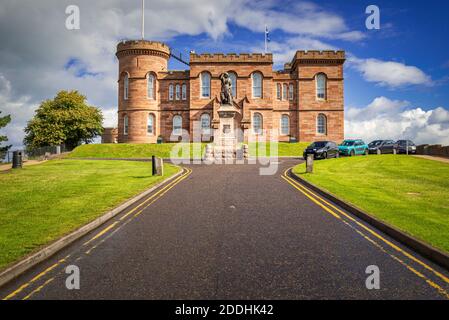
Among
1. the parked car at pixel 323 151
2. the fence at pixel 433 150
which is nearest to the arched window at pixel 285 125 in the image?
the fence at pixel 433 150

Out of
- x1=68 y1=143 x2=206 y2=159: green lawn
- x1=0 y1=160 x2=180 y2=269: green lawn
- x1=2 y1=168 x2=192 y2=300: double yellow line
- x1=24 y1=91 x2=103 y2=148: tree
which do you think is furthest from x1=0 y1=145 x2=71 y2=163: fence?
x1=2 y1=168 x2=192 y2=300: double yellow line

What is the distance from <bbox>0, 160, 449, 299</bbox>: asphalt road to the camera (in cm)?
345

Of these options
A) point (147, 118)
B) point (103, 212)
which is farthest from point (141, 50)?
point (103, 212)

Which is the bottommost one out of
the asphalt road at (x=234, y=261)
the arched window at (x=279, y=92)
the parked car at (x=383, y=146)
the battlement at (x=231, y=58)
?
the asphalt road at (x=234, y=261)

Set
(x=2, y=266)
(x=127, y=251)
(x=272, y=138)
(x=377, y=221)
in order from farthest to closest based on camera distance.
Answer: (x=272, y=138), (x=377, y=221), (x=127, y=251), (x=2, y=266)

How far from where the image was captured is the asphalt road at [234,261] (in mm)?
3453

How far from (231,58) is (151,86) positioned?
12.9m

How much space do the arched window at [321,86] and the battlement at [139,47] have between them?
24294mm

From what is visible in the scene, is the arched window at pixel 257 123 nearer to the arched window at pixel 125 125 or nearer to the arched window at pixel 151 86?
the arched window at pixel 151 86

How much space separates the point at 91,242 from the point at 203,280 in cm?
275

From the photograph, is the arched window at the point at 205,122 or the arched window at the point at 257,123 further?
the arched window at the point at 205,122

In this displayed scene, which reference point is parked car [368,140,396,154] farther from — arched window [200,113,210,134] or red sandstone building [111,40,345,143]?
arched window [200,113,210,134]
